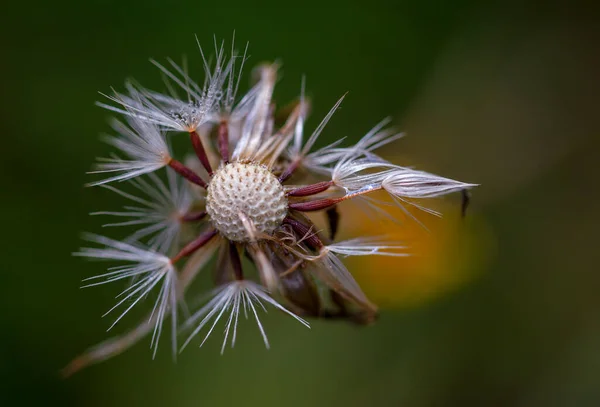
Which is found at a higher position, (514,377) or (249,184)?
(249,184)

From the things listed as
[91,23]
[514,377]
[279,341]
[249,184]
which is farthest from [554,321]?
[91,23]

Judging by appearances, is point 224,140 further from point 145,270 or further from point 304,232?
point 145,270

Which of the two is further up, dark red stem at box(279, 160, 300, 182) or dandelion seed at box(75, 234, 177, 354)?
dark red stem at box(279, 160, 300, 182)

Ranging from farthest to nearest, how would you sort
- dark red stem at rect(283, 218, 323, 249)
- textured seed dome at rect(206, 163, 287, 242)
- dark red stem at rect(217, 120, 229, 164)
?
dark red stem at rect(217, 120, 229, 164)
dark red stem at rect(283, 218, 323, 249)
textured seed dome at rect(206, 163, 287, 242)

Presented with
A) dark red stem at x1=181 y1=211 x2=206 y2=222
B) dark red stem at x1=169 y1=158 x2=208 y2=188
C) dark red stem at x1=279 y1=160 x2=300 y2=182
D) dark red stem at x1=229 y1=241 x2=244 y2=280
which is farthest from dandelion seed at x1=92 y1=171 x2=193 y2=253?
dark red stem at x1=279 y1=160 x2=300 y2=182

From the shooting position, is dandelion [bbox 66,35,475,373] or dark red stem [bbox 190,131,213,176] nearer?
dandelion [bbox 66,35,475,373]

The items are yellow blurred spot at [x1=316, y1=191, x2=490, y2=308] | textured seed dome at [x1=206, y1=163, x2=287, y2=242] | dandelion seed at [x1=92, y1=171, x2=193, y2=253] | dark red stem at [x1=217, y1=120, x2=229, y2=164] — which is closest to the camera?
textured seed dome at [x1=206, y1=163, x2=287, y2=242]

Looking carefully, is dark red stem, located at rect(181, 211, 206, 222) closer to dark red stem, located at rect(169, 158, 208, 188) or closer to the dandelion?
the dandelion

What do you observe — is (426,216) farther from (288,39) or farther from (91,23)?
(91,23)
